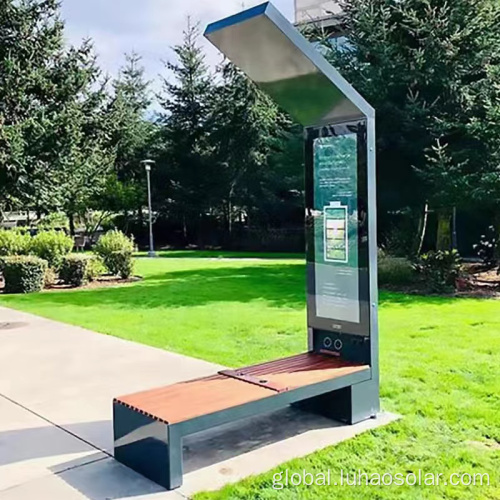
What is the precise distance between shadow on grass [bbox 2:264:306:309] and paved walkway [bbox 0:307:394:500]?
11.8 ft

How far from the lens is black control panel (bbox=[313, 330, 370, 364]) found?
4105 millimetres

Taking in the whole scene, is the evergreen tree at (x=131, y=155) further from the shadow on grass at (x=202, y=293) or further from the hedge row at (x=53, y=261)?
the shadow on grass at (x=202, y=293)

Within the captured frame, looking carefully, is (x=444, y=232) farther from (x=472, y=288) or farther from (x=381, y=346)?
(x=381, y=346)

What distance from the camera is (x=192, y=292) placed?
1095 cm

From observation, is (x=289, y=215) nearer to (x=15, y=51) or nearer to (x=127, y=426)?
(x=15, y=51)

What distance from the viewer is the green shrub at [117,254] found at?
13305mm

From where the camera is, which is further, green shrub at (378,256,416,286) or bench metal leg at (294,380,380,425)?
green shrub at (378,256,416,286)

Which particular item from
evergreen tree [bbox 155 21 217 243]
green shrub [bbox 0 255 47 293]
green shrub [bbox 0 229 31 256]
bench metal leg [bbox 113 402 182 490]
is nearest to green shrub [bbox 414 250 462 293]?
green shrub [bbox 0 255 47 293]

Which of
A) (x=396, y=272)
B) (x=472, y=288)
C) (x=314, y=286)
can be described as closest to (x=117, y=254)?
(x=396, y=272)

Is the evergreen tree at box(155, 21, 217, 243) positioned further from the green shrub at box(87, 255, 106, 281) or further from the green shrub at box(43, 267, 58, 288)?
the green shrub at box(43, 267, 58, 288)

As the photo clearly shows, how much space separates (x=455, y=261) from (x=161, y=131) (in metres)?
20.4

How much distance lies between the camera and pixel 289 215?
25.3 metres

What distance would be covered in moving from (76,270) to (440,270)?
737 cm

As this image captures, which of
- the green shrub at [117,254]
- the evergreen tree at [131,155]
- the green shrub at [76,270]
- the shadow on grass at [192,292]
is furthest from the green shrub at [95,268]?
the evergreen tree at [131,155]
